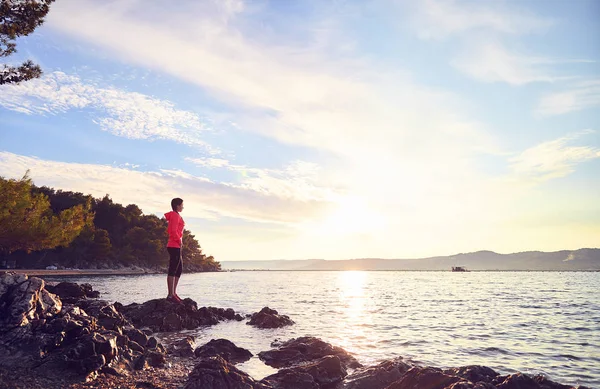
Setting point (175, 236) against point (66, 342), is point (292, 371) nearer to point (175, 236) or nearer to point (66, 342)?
point (66, 342)

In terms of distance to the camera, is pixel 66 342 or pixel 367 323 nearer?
pixel 66 342

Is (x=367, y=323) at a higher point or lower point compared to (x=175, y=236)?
lower

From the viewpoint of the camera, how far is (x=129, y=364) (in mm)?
8938

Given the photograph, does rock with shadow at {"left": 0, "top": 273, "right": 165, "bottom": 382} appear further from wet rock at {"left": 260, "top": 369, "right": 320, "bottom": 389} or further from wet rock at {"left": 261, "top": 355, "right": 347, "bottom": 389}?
wet rock at {"left": 261, "top": 355, "right": 347, "bottom": 389}

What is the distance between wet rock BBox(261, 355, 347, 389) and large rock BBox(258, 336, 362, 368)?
97cm

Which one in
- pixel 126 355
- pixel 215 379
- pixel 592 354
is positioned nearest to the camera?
pixel 215 379

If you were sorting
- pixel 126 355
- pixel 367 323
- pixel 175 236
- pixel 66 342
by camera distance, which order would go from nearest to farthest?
pixel 66 342
pixel 126 355
pixel 175 236
pixel 367 323

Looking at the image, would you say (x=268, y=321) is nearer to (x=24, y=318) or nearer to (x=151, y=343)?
(x=151, y=343)

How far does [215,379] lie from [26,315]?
15.2 ft

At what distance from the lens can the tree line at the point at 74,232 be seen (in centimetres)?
4475

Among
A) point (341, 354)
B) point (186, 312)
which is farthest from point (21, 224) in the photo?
point (341, 354)

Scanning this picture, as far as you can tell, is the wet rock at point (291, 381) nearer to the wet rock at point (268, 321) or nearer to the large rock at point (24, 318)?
the large rock at point (24, 318)

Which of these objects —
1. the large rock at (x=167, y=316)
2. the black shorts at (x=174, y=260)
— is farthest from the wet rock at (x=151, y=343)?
the large rock at (x=167, y=316)

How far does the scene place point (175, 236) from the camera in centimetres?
1554
